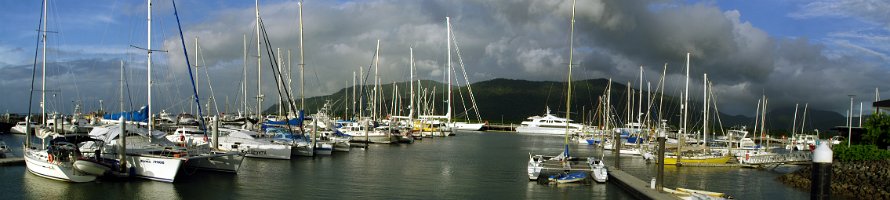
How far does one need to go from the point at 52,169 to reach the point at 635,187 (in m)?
25.3

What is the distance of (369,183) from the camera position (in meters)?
33.8

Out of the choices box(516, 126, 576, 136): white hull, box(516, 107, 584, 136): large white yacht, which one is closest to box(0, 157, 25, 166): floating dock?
box(516, 126, 576, 136): white hull

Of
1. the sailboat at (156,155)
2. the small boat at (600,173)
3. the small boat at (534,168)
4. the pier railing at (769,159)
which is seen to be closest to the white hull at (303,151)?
the sailboat at (156,155)

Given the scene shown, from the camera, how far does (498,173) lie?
4103 cm

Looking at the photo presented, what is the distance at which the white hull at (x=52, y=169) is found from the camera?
29.5 metres

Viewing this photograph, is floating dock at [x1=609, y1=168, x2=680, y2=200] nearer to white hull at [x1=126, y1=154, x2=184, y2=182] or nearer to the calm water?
the calm water

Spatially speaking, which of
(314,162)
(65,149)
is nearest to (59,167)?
(65,149)

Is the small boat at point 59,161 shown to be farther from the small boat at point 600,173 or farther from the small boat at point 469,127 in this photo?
the small boat at point 469,127

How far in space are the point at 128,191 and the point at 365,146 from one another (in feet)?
112

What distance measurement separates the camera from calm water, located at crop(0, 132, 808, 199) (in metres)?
28.5

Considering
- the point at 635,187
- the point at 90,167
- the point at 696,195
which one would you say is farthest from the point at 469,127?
the point at 696,195

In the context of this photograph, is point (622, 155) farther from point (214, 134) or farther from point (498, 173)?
point (214, 134)

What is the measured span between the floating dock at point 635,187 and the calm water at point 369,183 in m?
0.44

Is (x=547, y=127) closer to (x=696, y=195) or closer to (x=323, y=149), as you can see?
(x=323, y=149)
